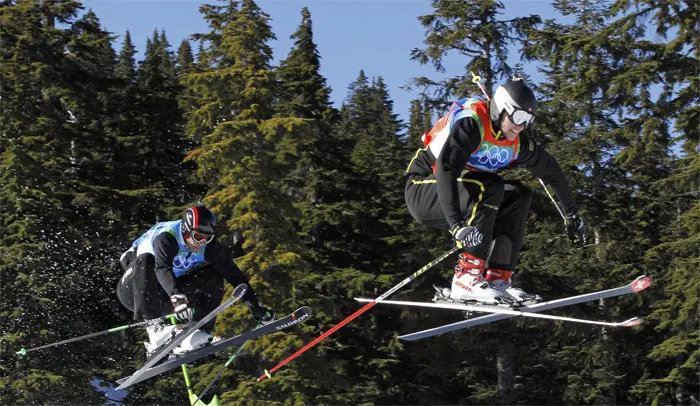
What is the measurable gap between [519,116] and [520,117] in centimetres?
2

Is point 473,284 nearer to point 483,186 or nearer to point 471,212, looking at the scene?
point 471,212

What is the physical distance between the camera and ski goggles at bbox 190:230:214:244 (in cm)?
899

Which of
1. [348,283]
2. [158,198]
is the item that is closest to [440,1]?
[348,283]

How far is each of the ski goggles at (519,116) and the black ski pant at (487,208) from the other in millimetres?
480

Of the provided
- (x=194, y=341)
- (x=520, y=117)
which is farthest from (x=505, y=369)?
(x=520, y=117)

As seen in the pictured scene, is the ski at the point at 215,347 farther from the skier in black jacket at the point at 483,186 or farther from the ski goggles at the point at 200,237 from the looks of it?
the skier in black jacket at the point at 483,186

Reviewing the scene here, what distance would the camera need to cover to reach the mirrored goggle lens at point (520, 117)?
6.99 meters

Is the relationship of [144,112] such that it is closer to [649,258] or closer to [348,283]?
[348,283]

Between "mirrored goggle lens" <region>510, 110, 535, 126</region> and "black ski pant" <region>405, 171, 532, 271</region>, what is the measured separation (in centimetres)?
48

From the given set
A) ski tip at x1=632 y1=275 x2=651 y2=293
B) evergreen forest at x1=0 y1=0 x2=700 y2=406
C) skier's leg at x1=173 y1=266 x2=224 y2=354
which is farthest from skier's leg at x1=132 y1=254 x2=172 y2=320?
evergreen forest at x1=0 y1=0 x2=700 y2=406

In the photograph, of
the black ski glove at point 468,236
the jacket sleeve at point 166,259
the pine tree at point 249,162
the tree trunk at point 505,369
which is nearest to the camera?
the black ski glove at point 468,236

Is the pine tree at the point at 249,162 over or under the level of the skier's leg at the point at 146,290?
over

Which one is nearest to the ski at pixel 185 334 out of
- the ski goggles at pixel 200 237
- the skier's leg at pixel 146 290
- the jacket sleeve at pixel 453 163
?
the skier's leg at pixel 146 290

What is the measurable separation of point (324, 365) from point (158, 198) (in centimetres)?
702
